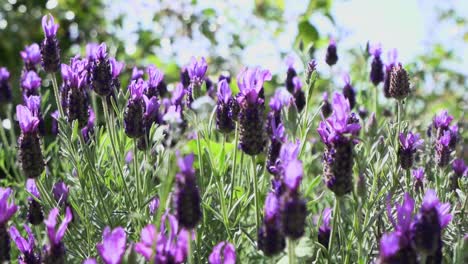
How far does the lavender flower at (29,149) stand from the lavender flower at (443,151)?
1.07 metres

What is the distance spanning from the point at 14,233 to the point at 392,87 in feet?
3.59

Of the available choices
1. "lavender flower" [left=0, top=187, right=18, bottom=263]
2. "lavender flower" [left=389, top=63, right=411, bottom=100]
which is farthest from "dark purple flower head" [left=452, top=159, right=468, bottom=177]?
"lavender flower" [left=0, top=187, right=18, bottom=263]

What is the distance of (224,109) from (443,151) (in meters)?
0.63

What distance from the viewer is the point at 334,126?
129cm

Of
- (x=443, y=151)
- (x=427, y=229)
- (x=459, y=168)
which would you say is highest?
(x=427, y=229)

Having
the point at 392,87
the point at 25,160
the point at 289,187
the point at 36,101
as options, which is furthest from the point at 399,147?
the point at 36,101

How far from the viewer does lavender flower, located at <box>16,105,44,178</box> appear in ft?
4.96

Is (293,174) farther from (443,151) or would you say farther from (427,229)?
(443,151)

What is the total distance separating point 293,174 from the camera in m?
1.09

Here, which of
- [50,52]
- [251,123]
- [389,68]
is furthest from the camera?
[389,68]

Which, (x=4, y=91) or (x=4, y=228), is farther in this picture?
(x=4, y=91)

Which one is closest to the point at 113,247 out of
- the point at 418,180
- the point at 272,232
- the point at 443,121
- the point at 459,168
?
the point at 272,232

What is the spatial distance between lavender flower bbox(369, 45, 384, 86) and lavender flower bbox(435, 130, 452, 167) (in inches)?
19.7

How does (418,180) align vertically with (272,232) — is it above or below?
below
